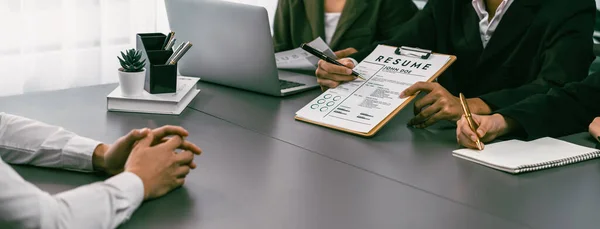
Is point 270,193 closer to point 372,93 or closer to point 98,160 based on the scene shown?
point 98,160

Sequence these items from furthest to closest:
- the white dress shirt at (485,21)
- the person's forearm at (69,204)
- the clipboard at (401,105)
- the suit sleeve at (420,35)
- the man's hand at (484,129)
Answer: the suit sleeve at (420,35) < the white dress shirt at (485,21) < the clipboard at (401,105) < the man's hand at (484,129) < the person's forearm at (69,204)

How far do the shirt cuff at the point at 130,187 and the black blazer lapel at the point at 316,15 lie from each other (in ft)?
4.77

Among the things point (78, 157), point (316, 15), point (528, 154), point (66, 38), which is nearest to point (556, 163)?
point (528, 154)

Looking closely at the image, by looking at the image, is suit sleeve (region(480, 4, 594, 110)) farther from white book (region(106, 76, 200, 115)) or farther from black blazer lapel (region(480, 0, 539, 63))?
white book (region(106, 76, 200, 115))

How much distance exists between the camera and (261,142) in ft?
5.10

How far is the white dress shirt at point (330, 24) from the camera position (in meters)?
2.54

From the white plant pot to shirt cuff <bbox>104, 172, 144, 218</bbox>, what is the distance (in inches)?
23.8

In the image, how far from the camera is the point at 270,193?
1.24 m

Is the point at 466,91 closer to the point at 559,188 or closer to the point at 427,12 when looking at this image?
the point at 427,12

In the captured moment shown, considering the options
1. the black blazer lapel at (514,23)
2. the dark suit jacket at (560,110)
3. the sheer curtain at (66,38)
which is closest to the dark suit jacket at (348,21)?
the black blazer lapel at (514,23)

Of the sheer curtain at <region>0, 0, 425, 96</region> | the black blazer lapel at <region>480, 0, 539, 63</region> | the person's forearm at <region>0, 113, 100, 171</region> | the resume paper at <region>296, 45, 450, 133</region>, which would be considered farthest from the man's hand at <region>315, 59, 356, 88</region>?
the sheer curtain at <region>0, 0, 425, 96</region>

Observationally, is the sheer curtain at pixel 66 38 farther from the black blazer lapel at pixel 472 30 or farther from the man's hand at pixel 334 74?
the man's hand at pixel 334 74

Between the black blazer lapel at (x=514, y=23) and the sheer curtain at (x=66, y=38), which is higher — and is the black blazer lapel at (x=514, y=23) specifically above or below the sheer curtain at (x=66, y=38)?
above

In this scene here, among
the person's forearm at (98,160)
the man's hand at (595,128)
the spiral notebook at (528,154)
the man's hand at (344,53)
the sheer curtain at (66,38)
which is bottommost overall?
the sheer curtain at (66,38)
